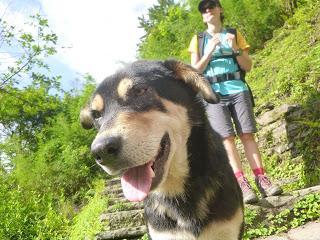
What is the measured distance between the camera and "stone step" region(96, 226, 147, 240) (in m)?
4.81

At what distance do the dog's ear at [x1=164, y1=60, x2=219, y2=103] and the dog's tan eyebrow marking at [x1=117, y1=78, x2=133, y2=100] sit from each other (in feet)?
1.37

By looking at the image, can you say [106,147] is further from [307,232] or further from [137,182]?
[307,232]

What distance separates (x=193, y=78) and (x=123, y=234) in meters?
2.69

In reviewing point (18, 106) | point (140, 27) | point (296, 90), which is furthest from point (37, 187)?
point (140, 27)

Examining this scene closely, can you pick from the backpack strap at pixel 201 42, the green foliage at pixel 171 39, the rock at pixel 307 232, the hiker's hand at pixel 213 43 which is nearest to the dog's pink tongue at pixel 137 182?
the rock at pixel 307 232

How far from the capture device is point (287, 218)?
4.05 m

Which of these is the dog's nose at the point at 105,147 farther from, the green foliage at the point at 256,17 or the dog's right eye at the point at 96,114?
the green foliage at the point at 256,17

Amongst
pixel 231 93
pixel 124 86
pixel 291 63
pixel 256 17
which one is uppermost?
pixel 256 17

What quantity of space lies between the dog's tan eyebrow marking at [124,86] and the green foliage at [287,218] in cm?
217

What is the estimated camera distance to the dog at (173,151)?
2.38 m

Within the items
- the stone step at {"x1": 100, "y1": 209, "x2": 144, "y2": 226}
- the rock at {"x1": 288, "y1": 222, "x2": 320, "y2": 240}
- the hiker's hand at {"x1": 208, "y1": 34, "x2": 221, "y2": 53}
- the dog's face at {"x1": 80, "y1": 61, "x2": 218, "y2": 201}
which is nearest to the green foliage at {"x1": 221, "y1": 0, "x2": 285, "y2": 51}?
the hiker's hand at {"x1": 208, "y1": 34, "x2": 221, "y2": 53}

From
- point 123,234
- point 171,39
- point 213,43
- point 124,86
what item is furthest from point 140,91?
point 171,39

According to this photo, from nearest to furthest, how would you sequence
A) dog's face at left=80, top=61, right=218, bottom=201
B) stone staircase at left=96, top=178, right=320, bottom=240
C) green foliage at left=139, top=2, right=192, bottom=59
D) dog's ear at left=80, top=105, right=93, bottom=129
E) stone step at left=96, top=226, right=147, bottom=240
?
dog's face at left=80, top=61, right=218, bottom=201, dog's ear at left=80, top=105, right=93, bottom=129, stone staircase at left=96, top=178, right=320, bottom=240, stone step at left=96, top=226, right=147, bottom=240, green foliage at left=139, top=2, right=192, bottom=59

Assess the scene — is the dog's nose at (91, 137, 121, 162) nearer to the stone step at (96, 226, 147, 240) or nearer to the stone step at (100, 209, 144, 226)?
the stone step at (96, 226, 147, 240)
